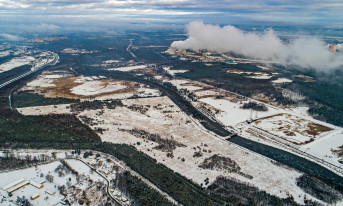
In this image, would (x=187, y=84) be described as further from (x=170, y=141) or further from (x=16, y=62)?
(x=16, y=62)

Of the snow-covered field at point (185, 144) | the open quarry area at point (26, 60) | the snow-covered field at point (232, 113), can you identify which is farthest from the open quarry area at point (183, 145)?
the open quarry area at point (26, 60)

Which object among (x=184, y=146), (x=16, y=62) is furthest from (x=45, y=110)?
(x=16, y=62)

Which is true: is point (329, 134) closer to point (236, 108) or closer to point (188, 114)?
point (236, 108)

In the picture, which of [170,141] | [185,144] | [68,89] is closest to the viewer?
[185,144]

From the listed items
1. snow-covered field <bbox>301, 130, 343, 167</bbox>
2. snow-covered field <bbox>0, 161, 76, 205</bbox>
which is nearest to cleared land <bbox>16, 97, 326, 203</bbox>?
snow-covered field <bbox>301, 130, 343, 167</bbox>

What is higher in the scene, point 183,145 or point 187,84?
point 183,145

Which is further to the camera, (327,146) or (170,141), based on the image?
(170,141)
